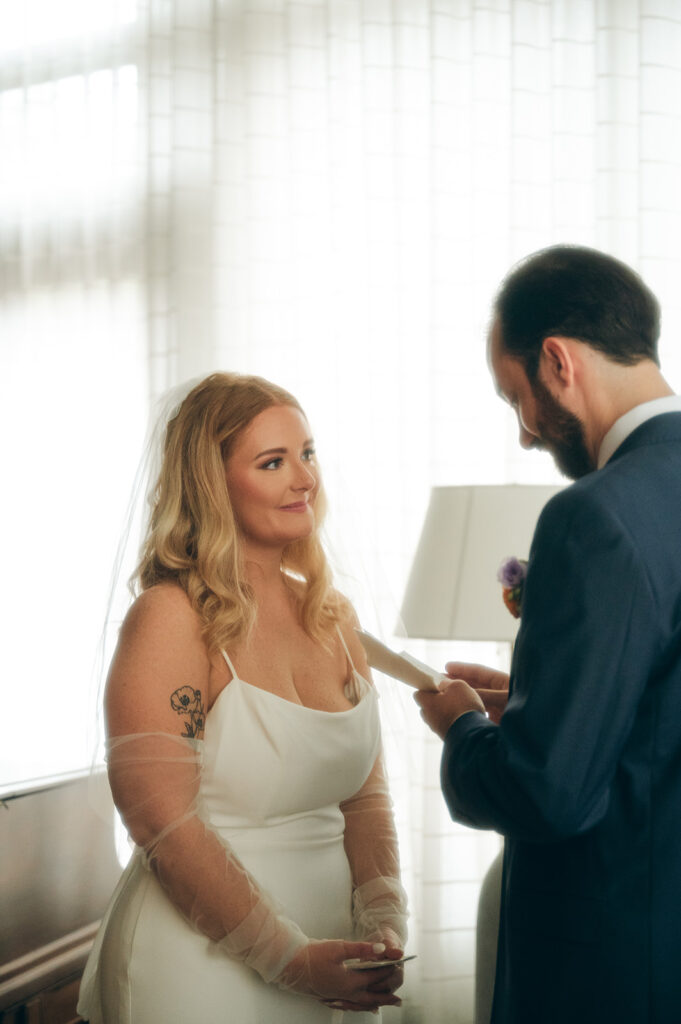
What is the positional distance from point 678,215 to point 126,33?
1991mm

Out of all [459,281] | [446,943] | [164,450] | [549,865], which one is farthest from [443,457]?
[549,865]

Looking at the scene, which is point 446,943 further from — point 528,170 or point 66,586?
point 528,170

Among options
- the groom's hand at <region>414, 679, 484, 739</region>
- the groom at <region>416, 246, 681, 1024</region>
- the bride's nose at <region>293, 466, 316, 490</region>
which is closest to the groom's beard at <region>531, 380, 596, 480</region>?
the groom at <region>416, 246, 681, 1024</region>

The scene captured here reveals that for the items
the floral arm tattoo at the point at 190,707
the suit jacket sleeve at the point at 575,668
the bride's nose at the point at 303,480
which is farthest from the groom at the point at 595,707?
the bride's nose at the point at 303,480

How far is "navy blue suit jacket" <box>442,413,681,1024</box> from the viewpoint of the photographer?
116 centimetres

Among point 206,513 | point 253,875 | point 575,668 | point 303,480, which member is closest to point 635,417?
point 575,668

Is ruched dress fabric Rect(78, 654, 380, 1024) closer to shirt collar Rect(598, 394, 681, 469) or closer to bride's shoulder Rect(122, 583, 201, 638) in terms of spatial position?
bride's shoulder Rect(122, 583, 201, 638)

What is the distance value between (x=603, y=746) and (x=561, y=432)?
455 mm

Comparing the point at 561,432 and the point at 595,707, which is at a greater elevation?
the point at 561,432

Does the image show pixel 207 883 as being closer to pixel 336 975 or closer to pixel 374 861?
pixel 336 975

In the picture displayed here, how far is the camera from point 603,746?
46.1 inches

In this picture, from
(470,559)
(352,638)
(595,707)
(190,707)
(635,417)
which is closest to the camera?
(595,707)

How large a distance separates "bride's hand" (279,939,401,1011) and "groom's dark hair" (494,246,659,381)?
96cm

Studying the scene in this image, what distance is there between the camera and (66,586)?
3.37m
